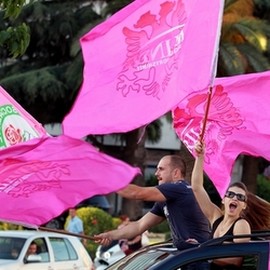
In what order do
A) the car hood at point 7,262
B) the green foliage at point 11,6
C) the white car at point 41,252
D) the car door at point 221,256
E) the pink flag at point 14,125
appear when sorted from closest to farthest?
the car door at point 221,256 → the pink flag at point 14,125 → the green foliage at point 11,6 → the car hood at point 7,262 → the white car at point 41,252

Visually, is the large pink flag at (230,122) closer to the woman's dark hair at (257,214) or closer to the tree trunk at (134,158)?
the woman's dark hair at (257,214)

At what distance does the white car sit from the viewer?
1558cm

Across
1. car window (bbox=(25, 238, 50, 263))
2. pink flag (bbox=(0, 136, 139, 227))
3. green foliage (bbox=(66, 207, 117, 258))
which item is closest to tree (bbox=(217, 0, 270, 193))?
green foliage (bbox=(66, 207, 117, 258))

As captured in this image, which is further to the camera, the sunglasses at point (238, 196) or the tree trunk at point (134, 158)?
the tree trunk at point (134, 158)

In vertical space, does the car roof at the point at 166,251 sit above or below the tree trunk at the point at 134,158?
above

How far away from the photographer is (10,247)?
52.2 ft

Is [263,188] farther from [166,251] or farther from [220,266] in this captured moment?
[220,266]

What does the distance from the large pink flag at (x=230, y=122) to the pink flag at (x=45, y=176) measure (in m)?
1.79

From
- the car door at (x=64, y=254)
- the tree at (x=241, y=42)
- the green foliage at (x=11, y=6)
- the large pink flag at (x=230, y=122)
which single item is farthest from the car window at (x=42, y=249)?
the tree at (x=241, y=42)

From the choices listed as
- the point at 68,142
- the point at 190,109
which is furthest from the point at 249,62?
the point at 68,142

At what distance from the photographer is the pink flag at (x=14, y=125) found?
8.07m

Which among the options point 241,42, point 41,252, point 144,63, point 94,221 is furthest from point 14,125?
point 241,42

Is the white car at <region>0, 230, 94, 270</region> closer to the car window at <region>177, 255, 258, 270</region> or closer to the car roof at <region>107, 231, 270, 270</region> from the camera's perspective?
the car roof at <region>107, 231, 270, 270</region>

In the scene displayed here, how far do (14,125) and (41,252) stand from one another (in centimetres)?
848
